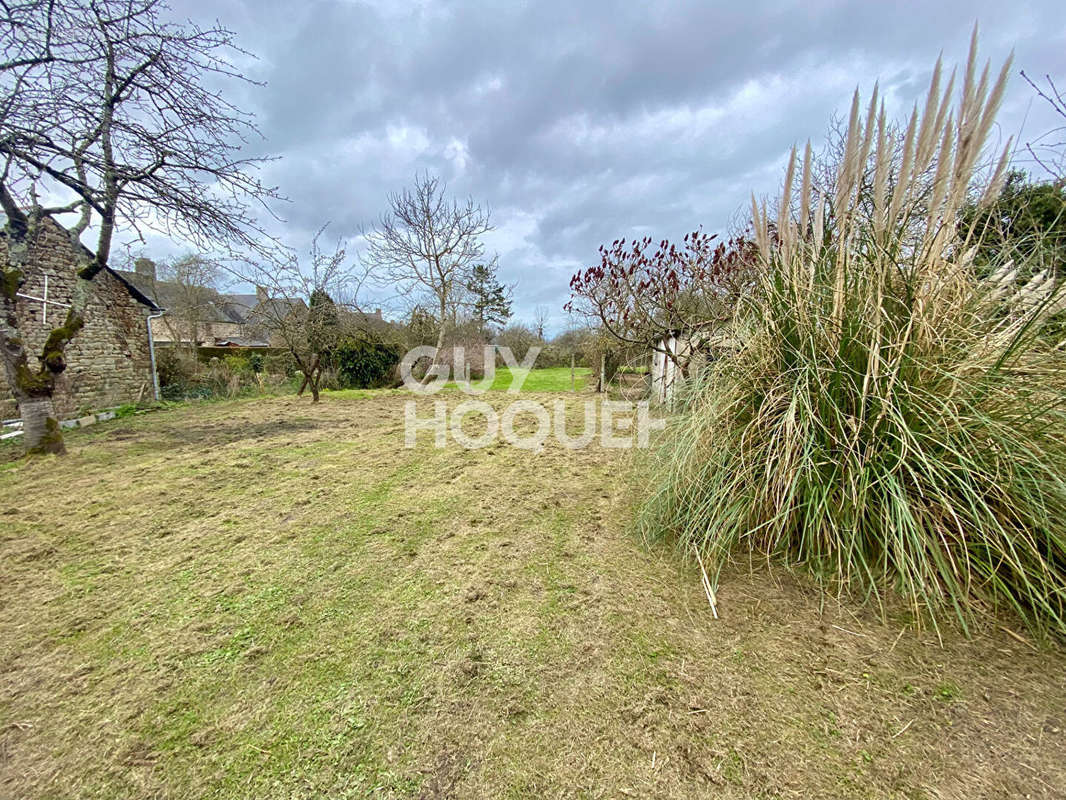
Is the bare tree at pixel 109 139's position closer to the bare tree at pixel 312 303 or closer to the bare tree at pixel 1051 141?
the bare tree at pixel 312 303

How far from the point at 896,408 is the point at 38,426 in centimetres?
730

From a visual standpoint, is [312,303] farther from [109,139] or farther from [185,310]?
[185,310]

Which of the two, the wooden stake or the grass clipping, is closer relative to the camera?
the grass clipping

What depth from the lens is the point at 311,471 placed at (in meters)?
3.54

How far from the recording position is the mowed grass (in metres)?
0.94

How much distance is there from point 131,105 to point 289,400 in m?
6.21

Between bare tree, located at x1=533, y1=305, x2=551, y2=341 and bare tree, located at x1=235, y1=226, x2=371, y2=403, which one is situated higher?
bare tree, located at x1=533, y1=305, x2=551, y2=341

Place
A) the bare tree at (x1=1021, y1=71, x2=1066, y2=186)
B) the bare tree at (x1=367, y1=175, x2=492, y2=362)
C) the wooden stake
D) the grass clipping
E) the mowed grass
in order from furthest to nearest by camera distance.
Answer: the bare tree at (x1=367, y1=175, x2=492, y2=362) → the bare tree at (x1=1021, y1=71, x2=1066, y2=186) → the wooden stake → the grass clipping → the mowed grass

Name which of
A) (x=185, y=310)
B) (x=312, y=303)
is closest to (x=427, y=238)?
(x=312, y=303)

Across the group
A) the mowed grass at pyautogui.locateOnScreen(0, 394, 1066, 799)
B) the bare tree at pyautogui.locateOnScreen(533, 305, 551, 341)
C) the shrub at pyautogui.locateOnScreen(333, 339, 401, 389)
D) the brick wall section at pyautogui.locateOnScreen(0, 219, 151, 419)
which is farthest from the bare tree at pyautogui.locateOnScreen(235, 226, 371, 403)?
the bare tree at pyautogui.locateOnScreen(533, 305, 551, 341)

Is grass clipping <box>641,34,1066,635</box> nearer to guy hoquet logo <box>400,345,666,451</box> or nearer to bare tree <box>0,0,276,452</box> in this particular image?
guy hoquet logo <box>400,345,666,451</box>

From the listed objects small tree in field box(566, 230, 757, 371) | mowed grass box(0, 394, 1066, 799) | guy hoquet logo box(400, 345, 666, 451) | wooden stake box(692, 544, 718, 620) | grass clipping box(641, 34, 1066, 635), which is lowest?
mowed grass box(0, 394, 1066, 799)

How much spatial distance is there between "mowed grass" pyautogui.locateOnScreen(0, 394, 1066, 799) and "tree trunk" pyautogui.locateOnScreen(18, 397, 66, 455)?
248 centimetres

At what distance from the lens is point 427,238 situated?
37.2 feet
